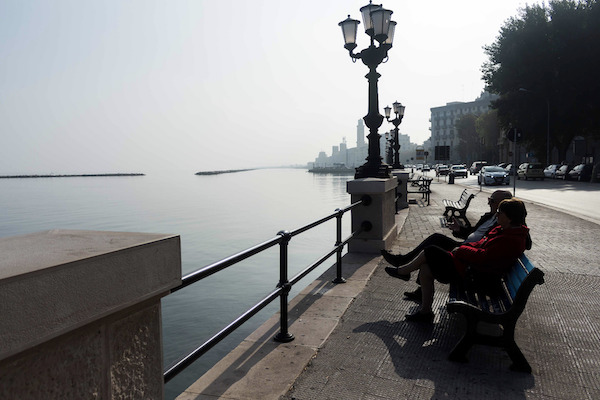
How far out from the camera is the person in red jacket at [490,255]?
3811 mm

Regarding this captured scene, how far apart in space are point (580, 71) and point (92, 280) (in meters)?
45.7

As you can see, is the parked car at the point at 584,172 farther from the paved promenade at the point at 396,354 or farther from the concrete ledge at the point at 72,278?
the concrete ledge at the point at 72,278

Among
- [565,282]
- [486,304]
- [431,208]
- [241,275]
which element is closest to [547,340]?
[486,304]

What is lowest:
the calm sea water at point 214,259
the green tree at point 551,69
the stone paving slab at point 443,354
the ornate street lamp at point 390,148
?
the calm sea water at point 214,259

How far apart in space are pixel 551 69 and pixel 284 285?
44326mm

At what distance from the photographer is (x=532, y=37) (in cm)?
4050

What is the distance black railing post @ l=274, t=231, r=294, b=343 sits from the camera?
3686 mm

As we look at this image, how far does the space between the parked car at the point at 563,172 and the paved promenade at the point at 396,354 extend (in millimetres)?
36995

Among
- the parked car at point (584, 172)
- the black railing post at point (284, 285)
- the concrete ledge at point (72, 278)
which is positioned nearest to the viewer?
the concrete ledge at point (72, 278)

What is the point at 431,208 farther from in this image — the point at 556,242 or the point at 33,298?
the point at 33,298

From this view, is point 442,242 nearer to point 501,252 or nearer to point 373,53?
point 501,252

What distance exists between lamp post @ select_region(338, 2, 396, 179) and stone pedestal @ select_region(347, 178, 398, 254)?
2022mm

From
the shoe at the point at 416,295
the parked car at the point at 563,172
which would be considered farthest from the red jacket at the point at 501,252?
the parked car at the point at 563,172

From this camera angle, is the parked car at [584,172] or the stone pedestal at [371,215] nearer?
the stone pedestal at [371,215]
